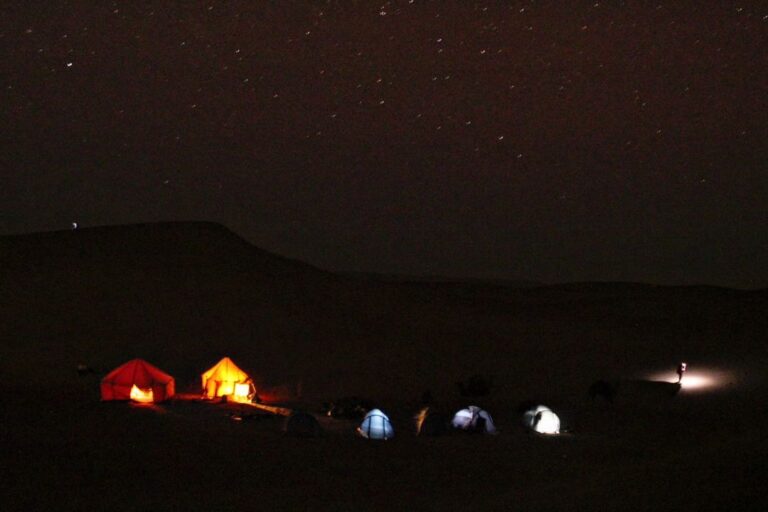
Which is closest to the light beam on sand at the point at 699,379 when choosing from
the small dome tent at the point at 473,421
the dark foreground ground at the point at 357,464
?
the dark foreground ground at the point at 357,464

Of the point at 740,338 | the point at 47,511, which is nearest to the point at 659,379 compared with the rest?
the point at 740,338

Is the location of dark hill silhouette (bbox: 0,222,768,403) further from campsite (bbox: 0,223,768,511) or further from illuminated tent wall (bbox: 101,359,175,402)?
illuminated tent wall (bbox: 101,359,175,402)

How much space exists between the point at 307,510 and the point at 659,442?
960cm

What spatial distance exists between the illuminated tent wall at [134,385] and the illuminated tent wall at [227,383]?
185 cm

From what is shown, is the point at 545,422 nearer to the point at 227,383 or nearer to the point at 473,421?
the point at 473,421

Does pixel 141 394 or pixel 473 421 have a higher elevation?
pixel 141 394

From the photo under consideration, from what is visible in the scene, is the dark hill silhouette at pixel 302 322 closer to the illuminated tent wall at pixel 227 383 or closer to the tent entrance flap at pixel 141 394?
the illuminated tent wall at pixel 227 383

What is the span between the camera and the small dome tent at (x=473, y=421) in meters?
23.0

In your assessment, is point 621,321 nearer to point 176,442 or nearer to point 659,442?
point 659,442

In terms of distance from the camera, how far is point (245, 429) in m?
21.8

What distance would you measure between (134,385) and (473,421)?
9012 mm

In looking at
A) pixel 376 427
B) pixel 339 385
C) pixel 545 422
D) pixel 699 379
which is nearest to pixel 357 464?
pixel 376 427

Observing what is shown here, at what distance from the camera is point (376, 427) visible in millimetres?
22156

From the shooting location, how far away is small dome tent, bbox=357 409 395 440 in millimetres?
22016
